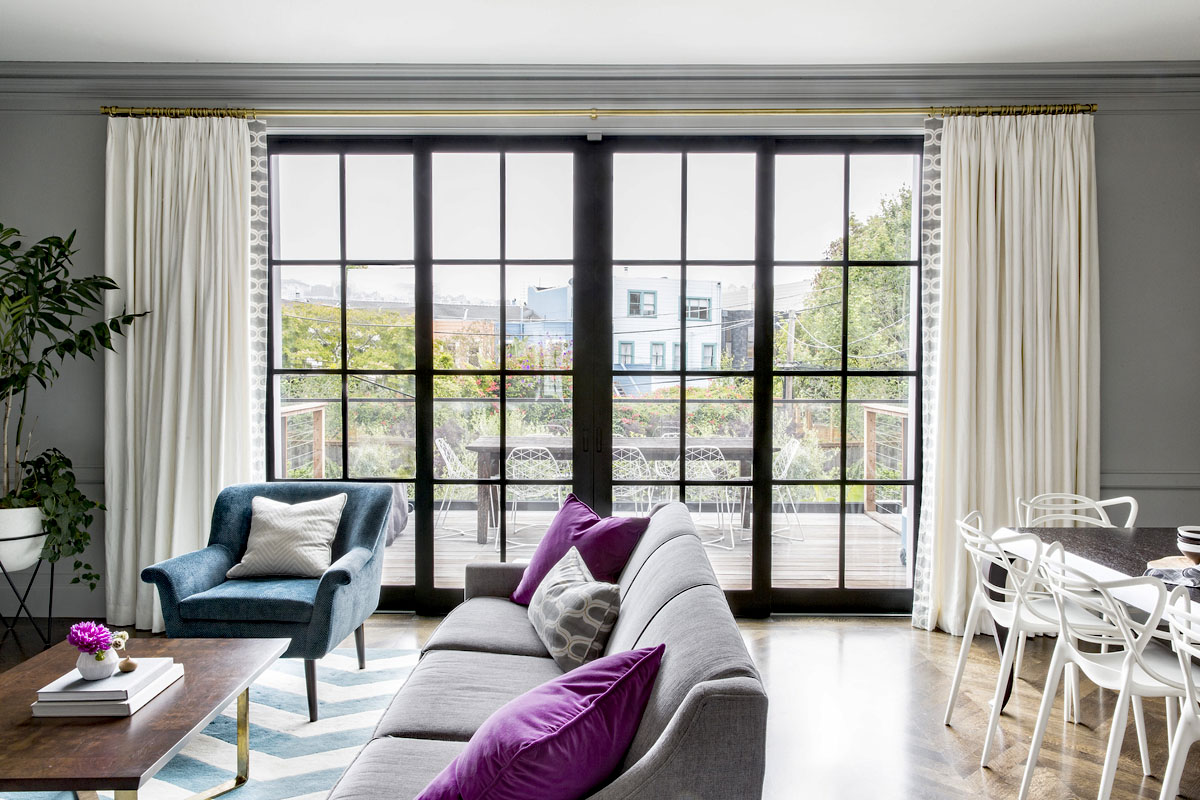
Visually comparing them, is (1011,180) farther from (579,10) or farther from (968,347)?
(579,10)

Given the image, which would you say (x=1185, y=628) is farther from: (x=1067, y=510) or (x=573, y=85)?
(x=573, y=85)

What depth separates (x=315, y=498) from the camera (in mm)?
3477

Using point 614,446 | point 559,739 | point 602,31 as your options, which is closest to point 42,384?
point 614,446

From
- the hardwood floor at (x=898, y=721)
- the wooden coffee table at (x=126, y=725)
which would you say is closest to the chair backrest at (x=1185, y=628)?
the hardwood floor at (x=898, y=721)

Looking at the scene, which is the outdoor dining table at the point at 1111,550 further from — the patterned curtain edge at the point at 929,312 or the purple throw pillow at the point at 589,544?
the purple throw pillow at the point at 589,544

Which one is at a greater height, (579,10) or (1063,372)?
(579,10)

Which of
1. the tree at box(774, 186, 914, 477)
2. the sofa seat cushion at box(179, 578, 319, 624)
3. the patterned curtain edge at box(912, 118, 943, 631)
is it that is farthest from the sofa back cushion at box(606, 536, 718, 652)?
the patterned curtain edge at box(912, 118, 943, 631)

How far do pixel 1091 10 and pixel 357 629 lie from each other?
4193 millimetres

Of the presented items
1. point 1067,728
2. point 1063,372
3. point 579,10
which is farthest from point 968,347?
point 579,10

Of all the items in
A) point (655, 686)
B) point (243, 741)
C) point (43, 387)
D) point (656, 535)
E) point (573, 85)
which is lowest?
point (243, 741)

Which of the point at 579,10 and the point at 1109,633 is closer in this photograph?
the point at 1109,633

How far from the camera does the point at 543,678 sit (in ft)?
7.22

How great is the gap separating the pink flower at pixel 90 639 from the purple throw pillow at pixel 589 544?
133 centimetres

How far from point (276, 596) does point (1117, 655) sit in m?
2.94
